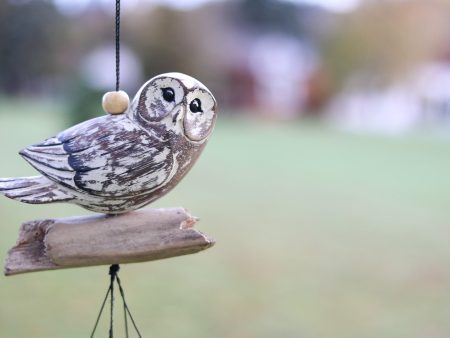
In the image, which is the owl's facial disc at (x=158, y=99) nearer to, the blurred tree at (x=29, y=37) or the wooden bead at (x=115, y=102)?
the wooden bead at (x=115, y=102)

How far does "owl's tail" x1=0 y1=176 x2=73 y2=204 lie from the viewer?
1.26 metres

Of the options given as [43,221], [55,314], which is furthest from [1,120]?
[43,221]

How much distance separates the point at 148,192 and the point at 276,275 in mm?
2836

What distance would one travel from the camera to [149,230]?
1.30 m

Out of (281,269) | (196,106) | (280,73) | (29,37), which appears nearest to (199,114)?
(196,106)

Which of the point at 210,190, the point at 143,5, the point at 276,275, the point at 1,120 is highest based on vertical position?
the point at 143,5

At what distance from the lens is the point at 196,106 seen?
51.8 inches

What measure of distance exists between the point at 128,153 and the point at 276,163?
26.8 feet

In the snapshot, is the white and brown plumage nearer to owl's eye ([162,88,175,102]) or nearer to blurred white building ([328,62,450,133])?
owl's eye ([162,88,175,102])

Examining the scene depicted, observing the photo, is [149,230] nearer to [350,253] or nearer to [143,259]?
[143,259]

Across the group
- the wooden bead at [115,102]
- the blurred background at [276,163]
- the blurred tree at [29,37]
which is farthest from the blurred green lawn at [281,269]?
the blurred tree at [29,37]

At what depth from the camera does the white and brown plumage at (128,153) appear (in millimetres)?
1253

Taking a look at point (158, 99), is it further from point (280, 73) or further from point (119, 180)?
point (280, 73)

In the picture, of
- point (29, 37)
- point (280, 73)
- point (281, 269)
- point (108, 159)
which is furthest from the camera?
point (280, 73)
